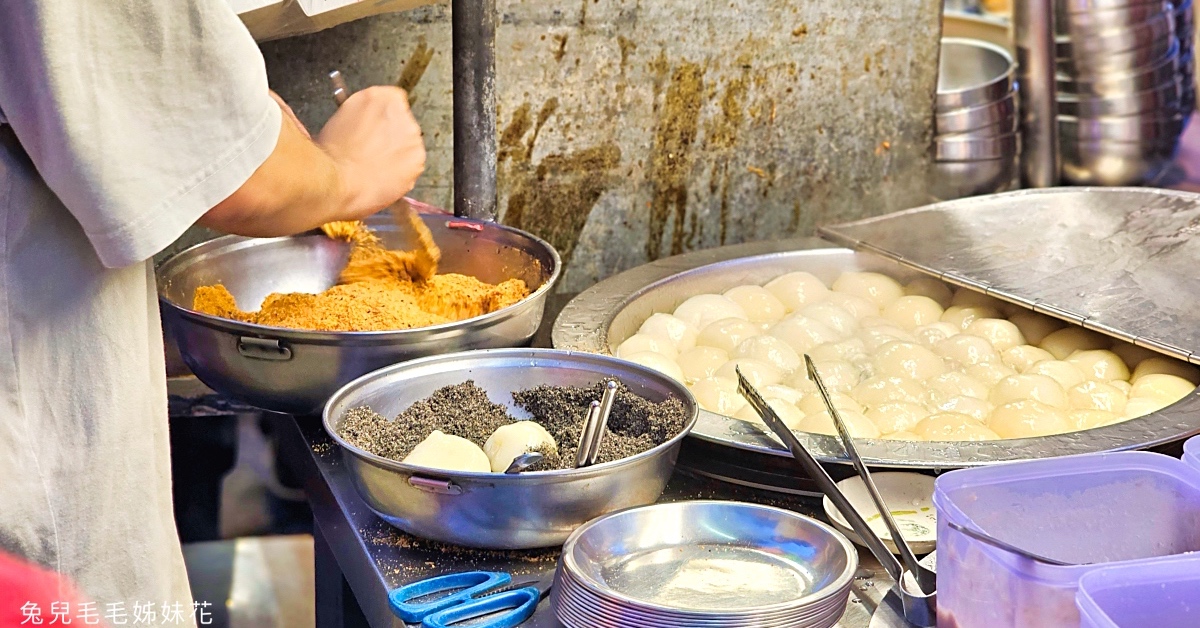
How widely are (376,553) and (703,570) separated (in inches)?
18.2

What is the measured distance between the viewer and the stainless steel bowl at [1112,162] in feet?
10.2

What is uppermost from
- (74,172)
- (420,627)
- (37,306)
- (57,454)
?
(74,172)

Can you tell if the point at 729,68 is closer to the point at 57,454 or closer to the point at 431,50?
the point at 431,50

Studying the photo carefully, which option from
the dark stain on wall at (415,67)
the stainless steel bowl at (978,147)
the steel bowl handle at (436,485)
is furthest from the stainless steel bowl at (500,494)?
the stainless steel bowl at (978,147)

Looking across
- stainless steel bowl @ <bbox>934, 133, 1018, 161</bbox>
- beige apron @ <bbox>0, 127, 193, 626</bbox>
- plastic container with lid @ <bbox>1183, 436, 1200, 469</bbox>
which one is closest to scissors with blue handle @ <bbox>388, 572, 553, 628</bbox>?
beige apron @ <bbox>0, 127, 193, 626</bbox>

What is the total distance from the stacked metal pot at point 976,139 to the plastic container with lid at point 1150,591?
7.30ft

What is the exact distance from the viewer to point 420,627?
1.36 m

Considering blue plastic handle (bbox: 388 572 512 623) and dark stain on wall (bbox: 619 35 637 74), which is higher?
dark stain on wall (bbox: 619 35 637 74)

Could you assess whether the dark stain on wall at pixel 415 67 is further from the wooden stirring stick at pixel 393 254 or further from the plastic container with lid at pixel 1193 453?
the plastic container with lid at pixel 1193 453

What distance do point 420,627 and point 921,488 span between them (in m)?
0.79

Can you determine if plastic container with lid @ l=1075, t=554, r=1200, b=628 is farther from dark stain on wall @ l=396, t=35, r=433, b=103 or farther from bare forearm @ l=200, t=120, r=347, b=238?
dark stain on wall @ l=396, t=35, r=433, b=103

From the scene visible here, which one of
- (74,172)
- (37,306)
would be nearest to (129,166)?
(74,172)

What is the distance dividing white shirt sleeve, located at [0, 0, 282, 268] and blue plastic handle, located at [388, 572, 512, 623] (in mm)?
521

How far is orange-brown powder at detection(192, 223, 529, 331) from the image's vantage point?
193 cm
